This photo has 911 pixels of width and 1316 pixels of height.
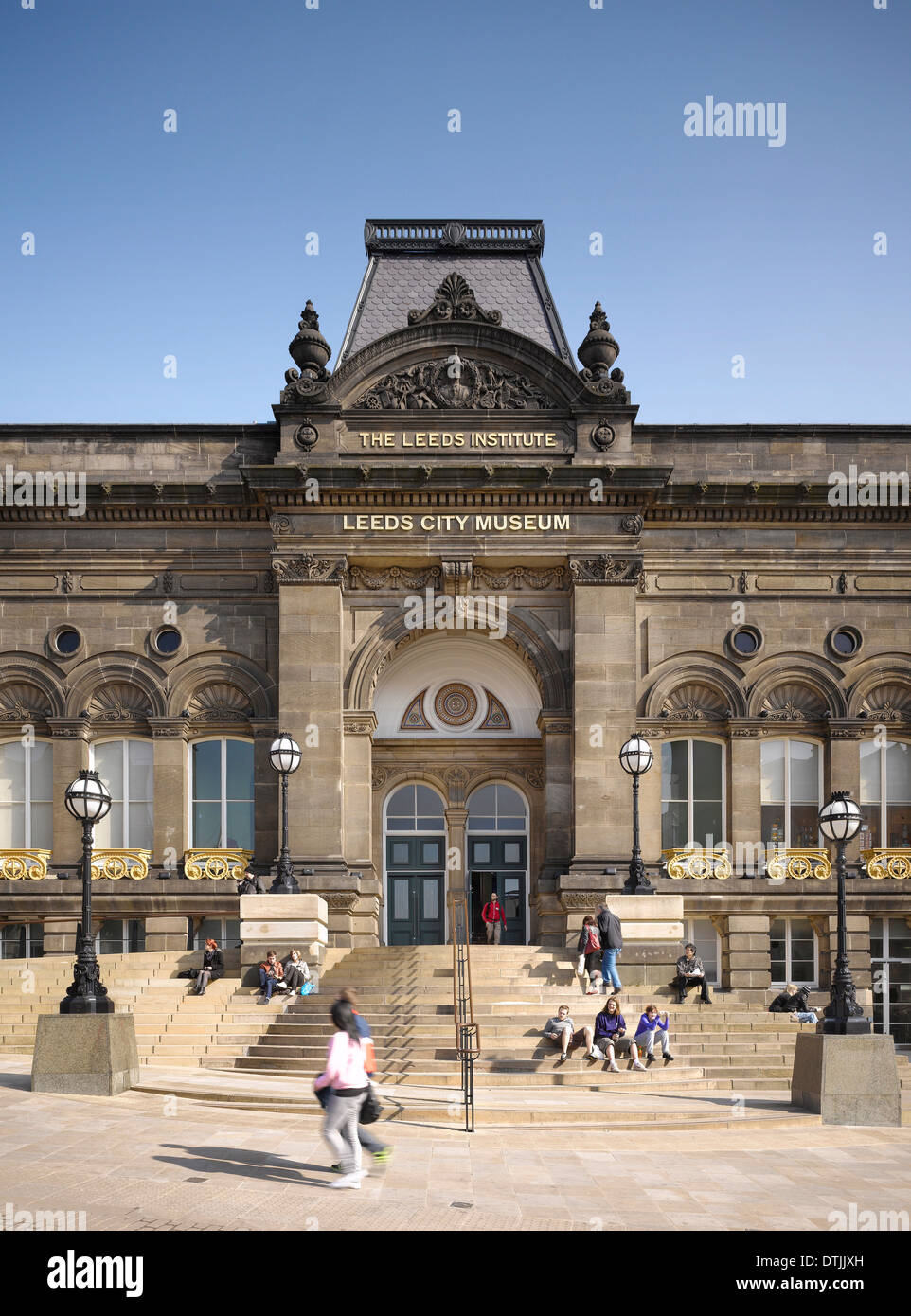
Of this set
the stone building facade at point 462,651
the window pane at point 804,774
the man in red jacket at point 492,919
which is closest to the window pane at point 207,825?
the stone building facade at point 462,651

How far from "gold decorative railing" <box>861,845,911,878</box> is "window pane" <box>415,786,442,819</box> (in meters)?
10.7

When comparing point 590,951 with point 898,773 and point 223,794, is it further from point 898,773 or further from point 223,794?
point 898,773

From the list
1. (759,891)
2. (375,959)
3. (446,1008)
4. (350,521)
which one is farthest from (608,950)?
(350,521)

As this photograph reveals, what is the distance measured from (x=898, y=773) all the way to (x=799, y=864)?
12.6 feet

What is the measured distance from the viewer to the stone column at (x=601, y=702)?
101 ft

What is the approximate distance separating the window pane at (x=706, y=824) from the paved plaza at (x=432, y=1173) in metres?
15.2

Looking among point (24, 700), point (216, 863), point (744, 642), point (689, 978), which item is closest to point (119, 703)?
point (24, 700)

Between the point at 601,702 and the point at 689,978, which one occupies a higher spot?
the point at 601,702

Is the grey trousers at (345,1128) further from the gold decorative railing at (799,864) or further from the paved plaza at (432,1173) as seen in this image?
the gold decorative railing at (799,864)

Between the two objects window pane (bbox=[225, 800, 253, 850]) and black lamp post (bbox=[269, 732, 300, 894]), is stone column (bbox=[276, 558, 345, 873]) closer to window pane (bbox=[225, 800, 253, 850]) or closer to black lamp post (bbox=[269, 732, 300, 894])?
window pane (bbox=[225, 800, 253, 850])

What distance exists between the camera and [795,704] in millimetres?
33500

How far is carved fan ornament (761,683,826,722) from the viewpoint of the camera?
33.3 metres

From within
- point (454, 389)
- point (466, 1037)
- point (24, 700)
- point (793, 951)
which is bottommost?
point (793, 951)

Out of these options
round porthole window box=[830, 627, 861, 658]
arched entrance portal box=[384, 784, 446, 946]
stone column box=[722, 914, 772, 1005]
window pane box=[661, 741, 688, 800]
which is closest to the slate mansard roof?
round porthole window box=[830, 627, 861, 658]
